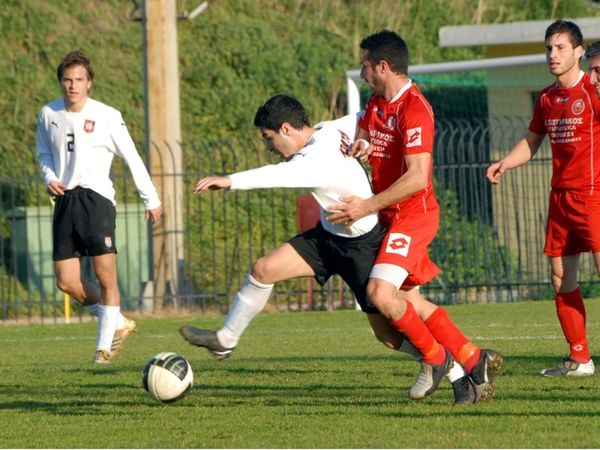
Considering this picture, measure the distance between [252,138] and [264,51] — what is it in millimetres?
2547

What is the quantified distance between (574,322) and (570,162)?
110 centimetres

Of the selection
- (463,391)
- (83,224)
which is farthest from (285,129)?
(83,224)

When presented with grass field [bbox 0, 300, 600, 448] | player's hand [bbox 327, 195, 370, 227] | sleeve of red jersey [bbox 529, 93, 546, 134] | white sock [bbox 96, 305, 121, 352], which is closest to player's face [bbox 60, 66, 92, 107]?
white sock [bbox 96, 305, 121, 352]

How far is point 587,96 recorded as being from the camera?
8734 millimetres

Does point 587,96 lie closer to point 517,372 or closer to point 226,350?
point 517,372

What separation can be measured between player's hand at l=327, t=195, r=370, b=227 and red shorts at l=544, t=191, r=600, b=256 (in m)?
2.08

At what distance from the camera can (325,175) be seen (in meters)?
7.49

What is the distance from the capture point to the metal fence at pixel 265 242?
59.6 feet

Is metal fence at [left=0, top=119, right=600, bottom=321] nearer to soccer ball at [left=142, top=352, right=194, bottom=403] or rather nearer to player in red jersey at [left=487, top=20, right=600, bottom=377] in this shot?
player in red jersey at [left=487, top=20, right=600, bottom=377]

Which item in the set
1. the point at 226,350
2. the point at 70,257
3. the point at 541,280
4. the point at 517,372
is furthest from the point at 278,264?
the point at 541,280

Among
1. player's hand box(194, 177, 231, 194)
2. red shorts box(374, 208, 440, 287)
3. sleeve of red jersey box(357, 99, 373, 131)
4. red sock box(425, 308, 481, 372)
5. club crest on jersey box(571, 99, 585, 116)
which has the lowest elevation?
red sock box(425, 308, 481, 372)

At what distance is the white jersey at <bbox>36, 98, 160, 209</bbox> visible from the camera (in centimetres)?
1059

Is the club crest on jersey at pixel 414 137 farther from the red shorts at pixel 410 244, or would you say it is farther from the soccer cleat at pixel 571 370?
the soccer cleat at pixel 571 370

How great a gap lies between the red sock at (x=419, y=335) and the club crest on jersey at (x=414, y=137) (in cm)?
92
